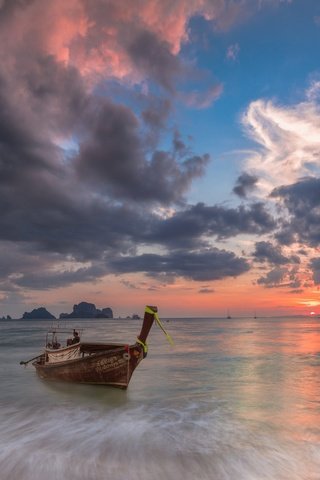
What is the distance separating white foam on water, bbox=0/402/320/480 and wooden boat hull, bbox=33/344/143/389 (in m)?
2.33

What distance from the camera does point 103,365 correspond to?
62.2ft

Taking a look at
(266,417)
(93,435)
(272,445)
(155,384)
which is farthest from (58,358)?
(272,445)

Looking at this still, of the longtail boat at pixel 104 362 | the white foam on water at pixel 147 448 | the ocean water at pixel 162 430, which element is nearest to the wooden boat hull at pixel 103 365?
the longtail boat at pixel 104 362

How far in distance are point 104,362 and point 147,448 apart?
7700 millimetres

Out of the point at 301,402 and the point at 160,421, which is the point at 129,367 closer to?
the point at 160,421

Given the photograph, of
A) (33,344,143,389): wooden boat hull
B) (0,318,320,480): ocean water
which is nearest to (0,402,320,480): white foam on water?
(0,318,320,480): ocean water

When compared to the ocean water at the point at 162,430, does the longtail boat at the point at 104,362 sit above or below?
above

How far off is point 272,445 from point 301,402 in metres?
8.04

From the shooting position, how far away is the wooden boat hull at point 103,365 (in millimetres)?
18250

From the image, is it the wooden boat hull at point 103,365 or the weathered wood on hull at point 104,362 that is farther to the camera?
the wooden boat hull at point 103,365

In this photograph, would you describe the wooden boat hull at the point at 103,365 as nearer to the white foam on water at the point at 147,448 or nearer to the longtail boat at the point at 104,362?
the longtail boat at the point at 104,362

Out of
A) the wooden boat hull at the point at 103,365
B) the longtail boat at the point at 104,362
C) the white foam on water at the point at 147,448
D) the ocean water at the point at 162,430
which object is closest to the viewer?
the white foam on water at the point at 147,448

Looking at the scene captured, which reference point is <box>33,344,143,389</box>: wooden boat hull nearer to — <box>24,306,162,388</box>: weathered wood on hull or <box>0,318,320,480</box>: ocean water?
<box>24,306,162,388</box>: weathered wood on hull

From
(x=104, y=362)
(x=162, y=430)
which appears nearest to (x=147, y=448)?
(x=162, y=430)
